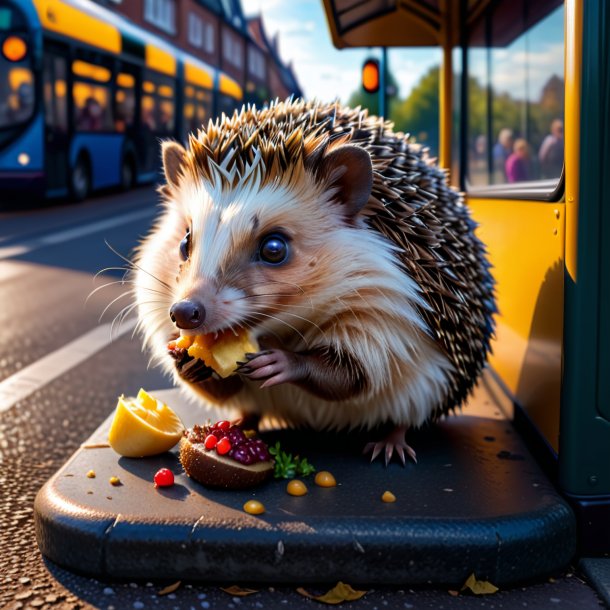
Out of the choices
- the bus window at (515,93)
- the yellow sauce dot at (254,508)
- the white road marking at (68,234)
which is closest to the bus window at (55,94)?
the white road marking at (68,234)

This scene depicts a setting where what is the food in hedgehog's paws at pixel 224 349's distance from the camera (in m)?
2.30

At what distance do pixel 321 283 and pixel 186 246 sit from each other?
1.47ft

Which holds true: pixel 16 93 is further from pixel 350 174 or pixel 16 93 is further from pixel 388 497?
pixel 388 497

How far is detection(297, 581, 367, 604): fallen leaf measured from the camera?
202 centimetres

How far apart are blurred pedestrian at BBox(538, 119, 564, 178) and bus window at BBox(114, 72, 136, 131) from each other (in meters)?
12.2

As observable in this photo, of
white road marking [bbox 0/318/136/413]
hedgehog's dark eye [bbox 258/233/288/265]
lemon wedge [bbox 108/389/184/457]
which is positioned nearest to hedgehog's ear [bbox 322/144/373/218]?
hedgehog's dark eye [bbox 258/233/288/265]

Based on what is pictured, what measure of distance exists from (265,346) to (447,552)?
0.82 meters

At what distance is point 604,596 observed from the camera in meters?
2.05

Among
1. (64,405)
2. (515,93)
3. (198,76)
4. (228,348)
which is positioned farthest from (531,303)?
(198,76)

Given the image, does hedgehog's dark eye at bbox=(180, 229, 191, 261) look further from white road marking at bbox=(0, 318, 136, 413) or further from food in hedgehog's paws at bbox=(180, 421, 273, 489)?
white road marking at bbox=(0, 318, 136, 413)

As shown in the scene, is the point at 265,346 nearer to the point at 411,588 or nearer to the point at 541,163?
the point at 411,588

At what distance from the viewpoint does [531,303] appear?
9.23 feet

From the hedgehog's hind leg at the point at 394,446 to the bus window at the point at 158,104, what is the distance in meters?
14.4

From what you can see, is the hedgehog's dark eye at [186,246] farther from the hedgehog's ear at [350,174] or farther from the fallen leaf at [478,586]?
the fallen leaf at [478,586]
